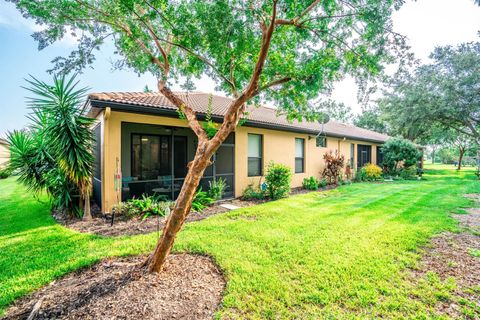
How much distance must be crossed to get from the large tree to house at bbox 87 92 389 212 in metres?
2.13

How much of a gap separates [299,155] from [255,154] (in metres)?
3.37

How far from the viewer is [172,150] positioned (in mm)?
7133

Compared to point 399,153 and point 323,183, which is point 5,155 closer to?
point 323,183

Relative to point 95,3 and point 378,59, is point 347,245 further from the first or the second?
point 95,3

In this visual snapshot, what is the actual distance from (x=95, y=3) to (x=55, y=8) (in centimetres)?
73

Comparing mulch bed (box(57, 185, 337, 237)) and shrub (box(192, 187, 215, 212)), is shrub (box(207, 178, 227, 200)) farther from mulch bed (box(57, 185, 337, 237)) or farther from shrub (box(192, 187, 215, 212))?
mulch bed (box(57, 185, 337, 237))

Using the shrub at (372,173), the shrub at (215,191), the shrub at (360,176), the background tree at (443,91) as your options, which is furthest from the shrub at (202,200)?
the background tree at (443,91)

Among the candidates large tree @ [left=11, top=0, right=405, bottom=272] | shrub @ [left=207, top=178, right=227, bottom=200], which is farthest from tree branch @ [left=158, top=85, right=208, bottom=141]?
shrub @ [left=207, top=178, right=227, bottom=200]

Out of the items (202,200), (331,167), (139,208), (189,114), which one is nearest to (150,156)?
(202,200)

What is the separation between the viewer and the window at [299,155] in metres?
11.9

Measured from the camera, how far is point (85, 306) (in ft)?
8.14

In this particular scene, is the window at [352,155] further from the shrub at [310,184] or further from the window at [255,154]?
the window at [255,154]

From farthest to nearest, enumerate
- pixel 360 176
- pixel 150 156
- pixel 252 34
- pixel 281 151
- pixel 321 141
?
pixel 360 176 → pixel 321 141 → pixel 281 151 → pixel 150 156 → pixel 252 34

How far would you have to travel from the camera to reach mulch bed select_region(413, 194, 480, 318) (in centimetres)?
276
